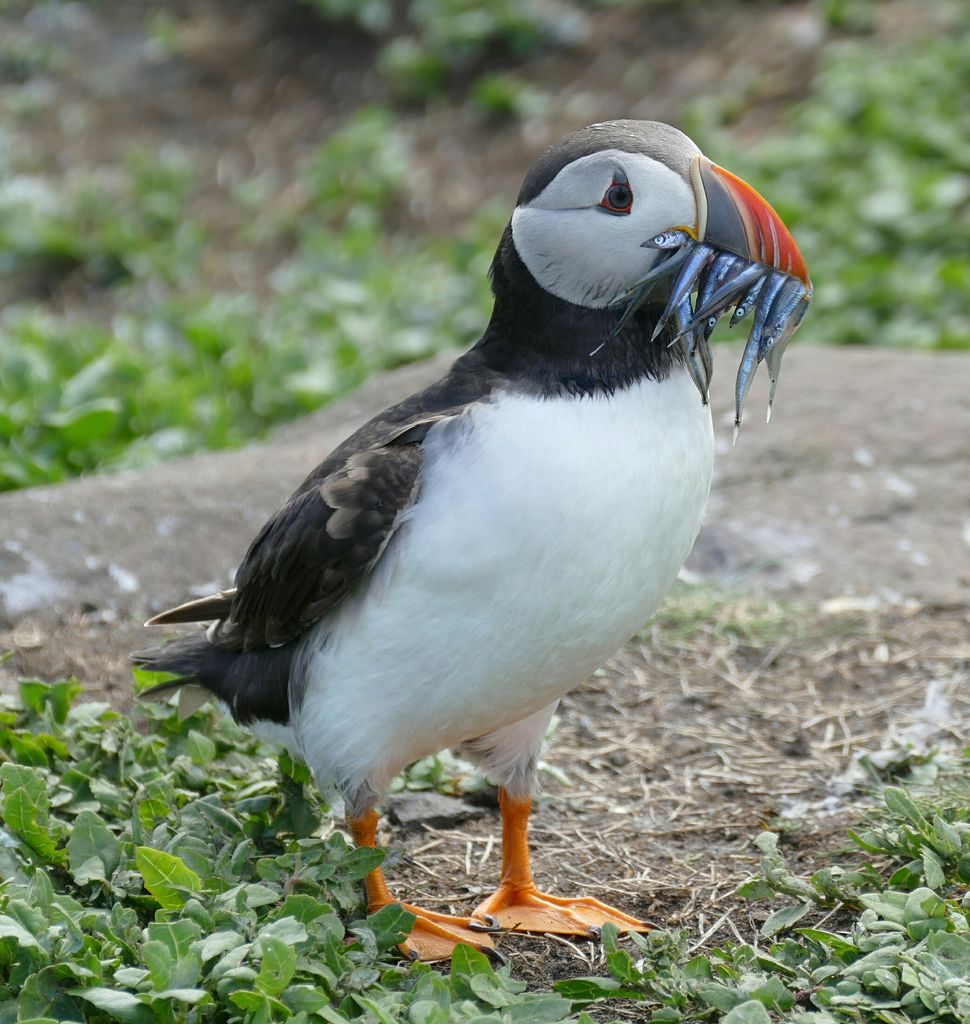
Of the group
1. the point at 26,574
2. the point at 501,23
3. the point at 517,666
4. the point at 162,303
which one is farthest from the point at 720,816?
the point at 501,23

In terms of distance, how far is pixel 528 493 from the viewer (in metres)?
2.94

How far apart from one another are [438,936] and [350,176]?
23.4 feet

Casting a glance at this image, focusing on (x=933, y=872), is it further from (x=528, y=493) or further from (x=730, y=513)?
(x=730, y=513)

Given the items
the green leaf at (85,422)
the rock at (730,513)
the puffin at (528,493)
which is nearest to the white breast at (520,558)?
the puffin at (528,493)

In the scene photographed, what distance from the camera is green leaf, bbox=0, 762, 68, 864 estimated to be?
3.27m

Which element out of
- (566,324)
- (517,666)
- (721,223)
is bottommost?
(517,666)

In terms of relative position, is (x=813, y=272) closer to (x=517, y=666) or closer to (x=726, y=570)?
(x=726, y=570)

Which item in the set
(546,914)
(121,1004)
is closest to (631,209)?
(546,914)

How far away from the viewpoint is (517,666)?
309 cm

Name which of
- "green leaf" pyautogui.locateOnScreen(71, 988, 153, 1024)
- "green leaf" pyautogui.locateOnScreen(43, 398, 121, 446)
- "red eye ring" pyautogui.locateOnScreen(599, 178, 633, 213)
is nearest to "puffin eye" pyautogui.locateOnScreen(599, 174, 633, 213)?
"red eye ring" pyautogui.locateOnScreen(599, 178, 633, 213)

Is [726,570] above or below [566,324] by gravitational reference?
below

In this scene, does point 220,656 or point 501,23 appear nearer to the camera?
point 220,656

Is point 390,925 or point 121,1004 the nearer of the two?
point 121,1004

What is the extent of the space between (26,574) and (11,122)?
22.4ft
